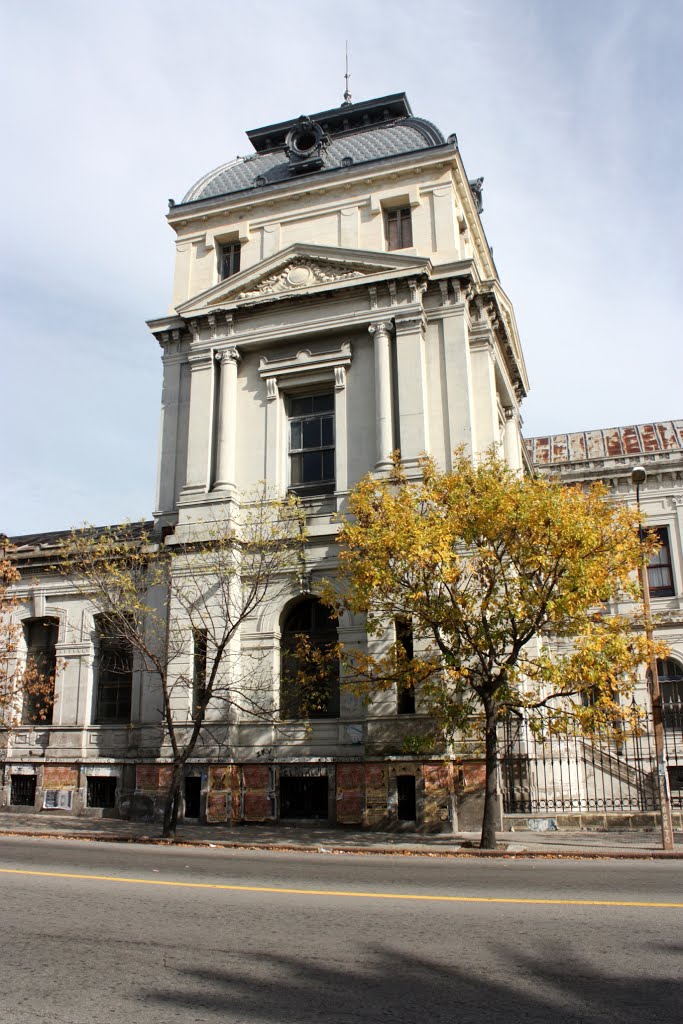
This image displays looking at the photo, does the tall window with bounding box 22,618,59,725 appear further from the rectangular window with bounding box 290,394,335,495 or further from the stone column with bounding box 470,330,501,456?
the stone column with bounding box 470,330,501,456

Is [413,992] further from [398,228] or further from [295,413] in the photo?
[398,228]

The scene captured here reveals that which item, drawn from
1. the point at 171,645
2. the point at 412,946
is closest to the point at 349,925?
the point at 412,946

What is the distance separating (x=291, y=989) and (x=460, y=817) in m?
15.1

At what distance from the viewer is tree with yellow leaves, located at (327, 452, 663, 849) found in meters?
16.9

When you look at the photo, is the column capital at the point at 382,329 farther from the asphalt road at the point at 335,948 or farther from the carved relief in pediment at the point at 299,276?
the asphalt road at the point at 335,948

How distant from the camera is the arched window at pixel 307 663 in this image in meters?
22.9

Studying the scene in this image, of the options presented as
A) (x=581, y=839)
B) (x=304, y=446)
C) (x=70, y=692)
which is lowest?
(x=581, y=839)

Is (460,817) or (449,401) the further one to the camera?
(449,401)

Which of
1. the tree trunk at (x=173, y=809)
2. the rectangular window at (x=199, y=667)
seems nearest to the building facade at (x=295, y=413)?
the rectangular window at (x=199, y=667)

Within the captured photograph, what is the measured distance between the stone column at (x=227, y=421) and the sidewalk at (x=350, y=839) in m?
9.32

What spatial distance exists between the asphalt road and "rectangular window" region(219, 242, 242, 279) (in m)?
20.8

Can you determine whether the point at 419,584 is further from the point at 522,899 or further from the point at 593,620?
→ the point at 522,899

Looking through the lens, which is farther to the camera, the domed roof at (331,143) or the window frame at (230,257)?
the window frame at (230,257)

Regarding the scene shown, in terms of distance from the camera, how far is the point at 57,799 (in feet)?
80.5
